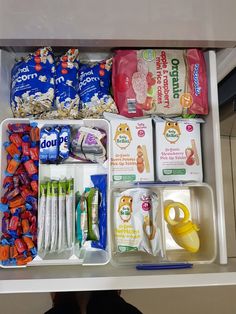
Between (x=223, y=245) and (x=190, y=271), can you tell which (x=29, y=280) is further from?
(x=223, y=245)

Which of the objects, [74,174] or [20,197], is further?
[74,174]

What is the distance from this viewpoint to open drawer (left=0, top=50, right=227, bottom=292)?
0.73m

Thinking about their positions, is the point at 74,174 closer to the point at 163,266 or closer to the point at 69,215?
the point at 69,215

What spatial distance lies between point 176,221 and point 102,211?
9.2 inches

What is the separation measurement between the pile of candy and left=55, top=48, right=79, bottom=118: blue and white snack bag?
0.34 ft

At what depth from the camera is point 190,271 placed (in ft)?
2.59

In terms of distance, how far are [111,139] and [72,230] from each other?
0.29 meters

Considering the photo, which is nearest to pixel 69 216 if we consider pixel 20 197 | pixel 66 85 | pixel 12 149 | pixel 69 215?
pixel 69 215

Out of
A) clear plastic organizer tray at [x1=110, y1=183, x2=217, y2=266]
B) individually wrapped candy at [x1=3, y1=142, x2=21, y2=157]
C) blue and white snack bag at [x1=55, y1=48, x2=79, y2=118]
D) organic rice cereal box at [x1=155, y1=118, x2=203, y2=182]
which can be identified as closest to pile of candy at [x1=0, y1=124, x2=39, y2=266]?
individually wrapped candy at [x1=3, y1=142, x2=21, y2=157]

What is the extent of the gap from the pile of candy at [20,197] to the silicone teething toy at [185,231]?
1.28 ft

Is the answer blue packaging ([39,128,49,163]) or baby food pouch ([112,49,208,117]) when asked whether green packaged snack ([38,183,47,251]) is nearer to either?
blue packaging ([39,128,49,163])

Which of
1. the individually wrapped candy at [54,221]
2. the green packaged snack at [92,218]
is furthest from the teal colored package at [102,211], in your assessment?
the individually wrapped candy at [54,221]

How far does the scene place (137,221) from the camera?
0.95 m

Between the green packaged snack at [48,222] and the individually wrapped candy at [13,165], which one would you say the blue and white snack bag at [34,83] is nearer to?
the individually wrapped candy at [13,165]
